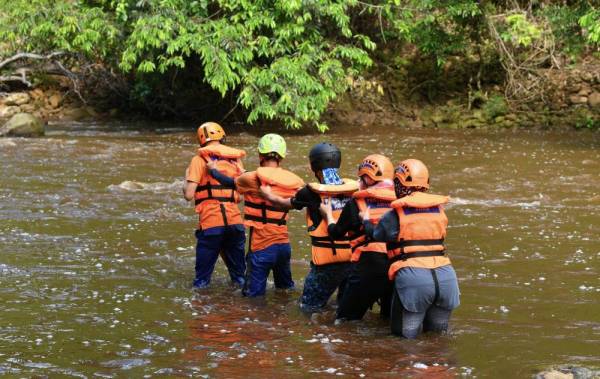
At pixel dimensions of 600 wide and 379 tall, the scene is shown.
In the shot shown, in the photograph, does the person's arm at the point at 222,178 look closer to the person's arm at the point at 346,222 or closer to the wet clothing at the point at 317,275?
the wet clothing at the point at 317,275

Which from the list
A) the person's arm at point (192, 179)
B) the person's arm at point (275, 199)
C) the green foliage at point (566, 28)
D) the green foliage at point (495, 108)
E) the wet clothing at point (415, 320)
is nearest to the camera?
the wet clothing at point (415, 320)

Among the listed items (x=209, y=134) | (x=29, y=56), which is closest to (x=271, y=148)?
(x=209, y=134)

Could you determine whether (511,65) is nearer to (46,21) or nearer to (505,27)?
(505,27)

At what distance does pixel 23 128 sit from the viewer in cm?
2208

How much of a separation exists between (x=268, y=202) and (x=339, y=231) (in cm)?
106

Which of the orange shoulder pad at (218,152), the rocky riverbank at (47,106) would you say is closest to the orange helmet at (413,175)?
the orange shoulder pad at (218,152)

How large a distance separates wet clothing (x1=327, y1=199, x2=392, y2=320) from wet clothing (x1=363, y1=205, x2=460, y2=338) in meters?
0.26

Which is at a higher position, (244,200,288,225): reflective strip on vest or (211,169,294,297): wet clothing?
(244,200,288,225): reflective strip on vest

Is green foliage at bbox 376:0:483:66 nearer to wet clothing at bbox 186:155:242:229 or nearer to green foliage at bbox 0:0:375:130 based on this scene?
green foliage at bbox 0:0:375:130

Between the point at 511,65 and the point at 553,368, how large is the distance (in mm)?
18760

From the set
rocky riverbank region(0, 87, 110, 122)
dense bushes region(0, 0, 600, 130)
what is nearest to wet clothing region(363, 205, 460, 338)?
dense bushes region(0, 0, 600, 130)

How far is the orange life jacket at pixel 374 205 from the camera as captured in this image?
740cm

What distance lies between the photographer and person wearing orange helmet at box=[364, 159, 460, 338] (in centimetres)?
705

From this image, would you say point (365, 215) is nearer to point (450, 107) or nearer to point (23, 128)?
point (23, 128)
